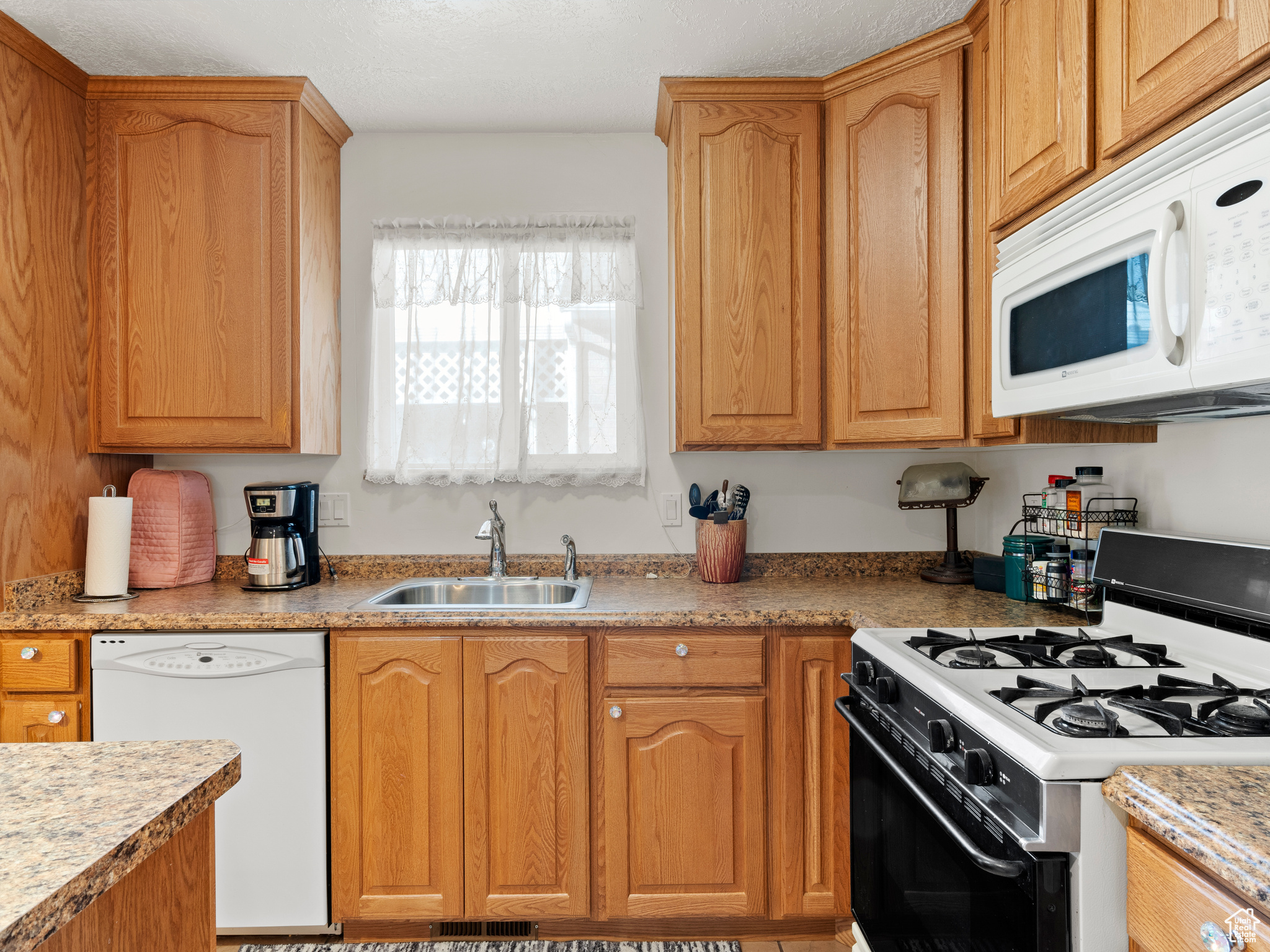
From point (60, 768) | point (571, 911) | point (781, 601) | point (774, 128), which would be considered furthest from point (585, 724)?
point (774, 128)

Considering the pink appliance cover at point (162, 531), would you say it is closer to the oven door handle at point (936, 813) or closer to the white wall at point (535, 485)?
the white wall at point (535, 485)

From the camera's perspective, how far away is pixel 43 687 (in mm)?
1888

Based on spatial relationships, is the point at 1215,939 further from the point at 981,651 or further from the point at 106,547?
the point at 106,547

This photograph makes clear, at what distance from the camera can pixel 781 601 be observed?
202cm

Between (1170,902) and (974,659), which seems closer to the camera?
(1170,902)

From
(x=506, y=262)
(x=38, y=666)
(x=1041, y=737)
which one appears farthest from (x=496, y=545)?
(x=1041, y=737)

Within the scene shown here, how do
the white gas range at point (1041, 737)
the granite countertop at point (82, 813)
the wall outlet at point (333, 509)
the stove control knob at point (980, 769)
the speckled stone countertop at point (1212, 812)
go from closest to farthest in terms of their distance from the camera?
the granite countertop at point (82, 813) → the speckled stone countertop at point (1212, 812) → the white gas range at point (1041, 737) → the stove control knob at point (980, 769) → the wall outlet at point (333, 509)

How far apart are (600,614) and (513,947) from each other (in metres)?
0.88

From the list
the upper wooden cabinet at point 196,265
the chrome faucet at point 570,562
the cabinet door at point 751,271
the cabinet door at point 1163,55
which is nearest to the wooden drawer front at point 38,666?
the upper wooden cabinet at point 196,265

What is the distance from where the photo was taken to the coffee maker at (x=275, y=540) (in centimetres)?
224

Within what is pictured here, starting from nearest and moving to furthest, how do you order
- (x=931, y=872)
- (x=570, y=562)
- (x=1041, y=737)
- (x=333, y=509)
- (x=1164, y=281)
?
(x=1041, y=737) → (x=1164, y=281) → (x=931, y=872) → (x=570, y=562) → (x=333, y=509)

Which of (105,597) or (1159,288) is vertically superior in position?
(1159,288)

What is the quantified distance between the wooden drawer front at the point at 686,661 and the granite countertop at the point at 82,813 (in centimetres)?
109

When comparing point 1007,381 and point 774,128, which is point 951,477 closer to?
point 1007,381
